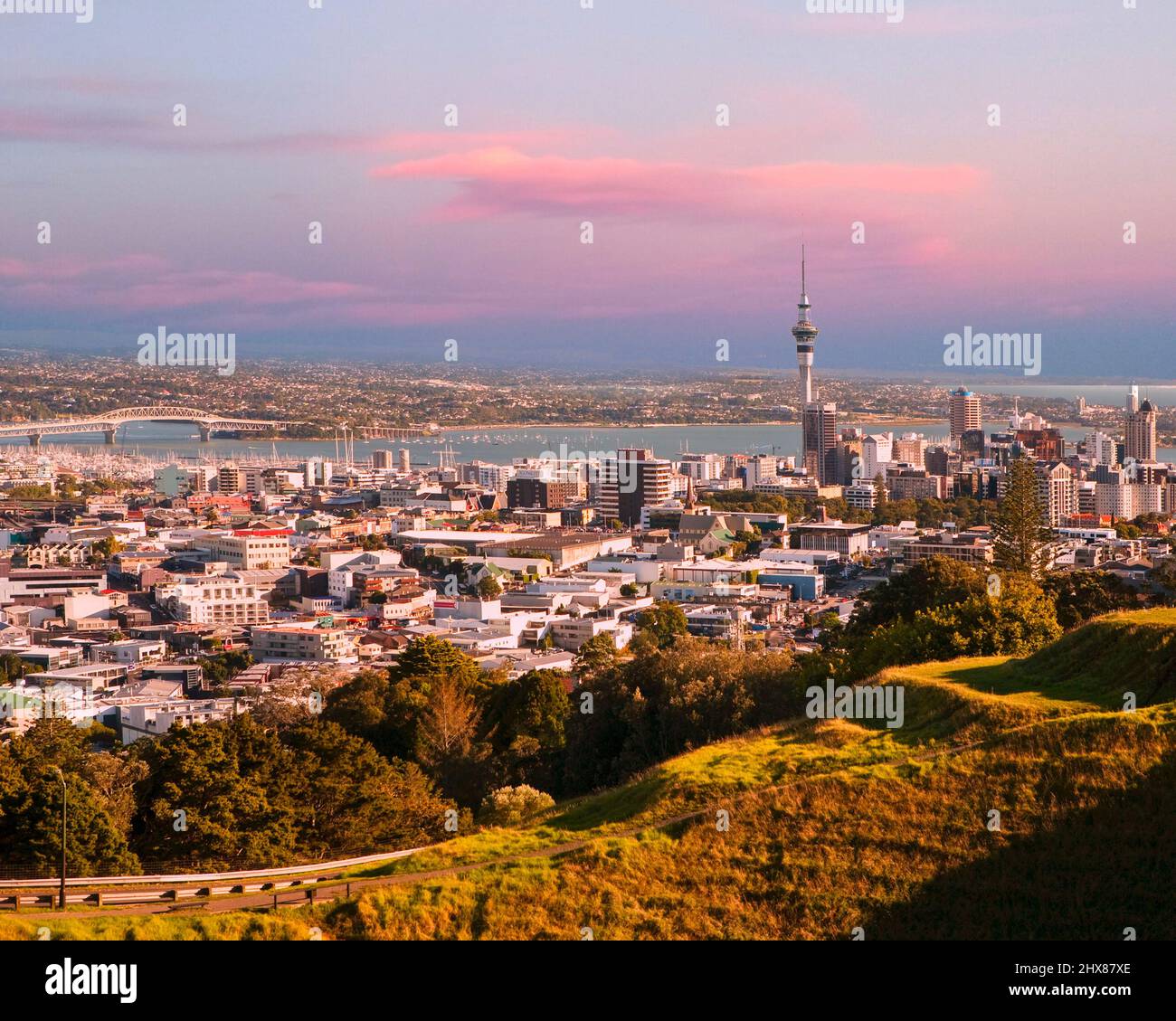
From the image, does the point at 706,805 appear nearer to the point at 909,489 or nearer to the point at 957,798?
the point at 957,798

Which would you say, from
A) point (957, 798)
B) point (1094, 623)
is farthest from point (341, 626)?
point (957, 798)

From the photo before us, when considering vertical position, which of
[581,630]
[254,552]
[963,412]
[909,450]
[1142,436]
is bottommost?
[581,630]

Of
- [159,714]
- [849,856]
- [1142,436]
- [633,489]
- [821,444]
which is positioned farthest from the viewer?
[1142,436]

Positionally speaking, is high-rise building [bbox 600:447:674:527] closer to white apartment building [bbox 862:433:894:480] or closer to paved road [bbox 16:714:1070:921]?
white apartment building [bbox 862:433:894:480]

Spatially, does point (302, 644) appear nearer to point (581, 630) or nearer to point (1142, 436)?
point (581, 630)

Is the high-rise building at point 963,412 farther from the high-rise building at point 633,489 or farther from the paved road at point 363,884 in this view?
the paved road at point 363,884

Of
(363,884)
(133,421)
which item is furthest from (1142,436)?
(363,884)

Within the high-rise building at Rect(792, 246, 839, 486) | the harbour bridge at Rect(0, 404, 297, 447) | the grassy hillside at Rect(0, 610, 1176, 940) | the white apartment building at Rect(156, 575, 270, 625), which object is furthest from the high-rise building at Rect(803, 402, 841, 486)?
the grassy hillside at Rect(0, 610, 1176, 940)

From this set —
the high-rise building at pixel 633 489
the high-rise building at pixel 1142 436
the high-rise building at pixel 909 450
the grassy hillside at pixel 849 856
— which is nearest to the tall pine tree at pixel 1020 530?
the grassy hillside at pixel 849 856
